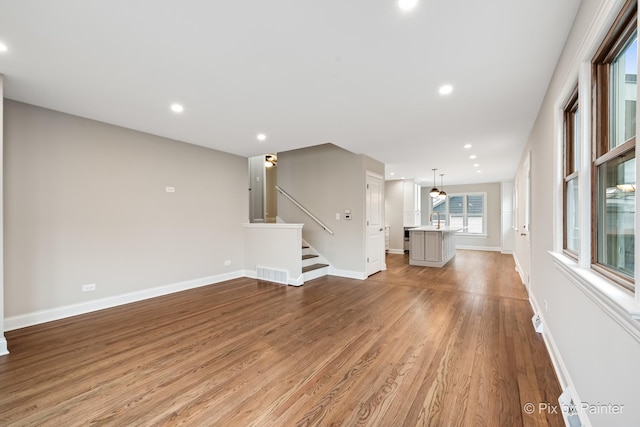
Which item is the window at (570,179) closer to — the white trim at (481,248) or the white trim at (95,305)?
the white trim at (95,305)

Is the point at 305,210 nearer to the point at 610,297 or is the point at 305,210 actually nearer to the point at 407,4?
the point at 407,4

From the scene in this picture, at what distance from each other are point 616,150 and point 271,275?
493cm

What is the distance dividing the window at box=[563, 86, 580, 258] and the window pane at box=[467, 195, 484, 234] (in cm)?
877

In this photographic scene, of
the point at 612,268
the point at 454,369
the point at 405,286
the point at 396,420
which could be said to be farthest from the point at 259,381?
the point at 405,286

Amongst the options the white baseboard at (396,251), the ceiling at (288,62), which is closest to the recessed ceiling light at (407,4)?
the ceiling at (288,62)

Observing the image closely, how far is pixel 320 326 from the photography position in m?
3.16

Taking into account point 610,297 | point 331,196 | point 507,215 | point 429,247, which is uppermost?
point 331,196

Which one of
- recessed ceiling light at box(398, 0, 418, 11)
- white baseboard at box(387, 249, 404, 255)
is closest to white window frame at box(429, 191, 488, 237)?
white baseboard at box(387, 249, 404, 255)

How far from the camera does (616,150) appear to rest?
4.30ft

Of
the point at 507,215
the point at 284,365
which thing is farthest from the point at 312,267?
the point at 507,215

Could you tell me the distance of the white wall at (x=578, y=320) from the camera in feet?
3.50

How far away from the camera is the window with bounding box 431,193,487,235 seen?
10203 millimetres

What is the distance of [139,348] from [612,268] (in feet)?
11.9

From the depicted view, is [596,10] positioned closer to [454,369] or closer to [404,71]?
[404,71]
